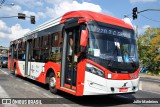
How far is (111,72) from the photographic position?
31.8 ft

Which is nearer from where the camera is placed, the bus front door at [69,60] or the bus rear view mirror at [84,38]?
the bus rear view mirror at [84,38]

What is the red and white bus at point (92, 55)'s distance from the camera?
9.59 metres

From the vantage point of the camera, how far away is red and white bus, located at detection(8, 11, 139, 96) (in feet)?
31.4

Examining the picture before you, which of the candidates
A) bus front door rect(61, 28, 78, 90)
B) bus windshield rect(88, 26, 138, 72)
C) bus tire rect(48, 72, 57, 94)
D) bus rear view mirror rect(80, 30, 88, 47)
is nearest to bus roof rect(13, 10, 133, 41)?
bus windshield rect(88, 26, 138, 72)

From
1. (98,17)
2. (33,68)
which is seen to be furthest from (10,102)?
(33,68)

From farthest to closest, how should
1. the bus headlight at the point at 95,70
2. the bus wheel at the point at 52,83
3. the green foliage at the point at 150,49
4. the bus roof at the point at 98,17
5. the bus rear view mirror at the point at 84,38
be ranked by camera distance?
the green foliage at the point at 150,49
the bus wheel at the point at 52,83
the bus roof at the point at 98,17
the bus headlight at the point at 95,70
the bus rear view mirror at the point at 84,38

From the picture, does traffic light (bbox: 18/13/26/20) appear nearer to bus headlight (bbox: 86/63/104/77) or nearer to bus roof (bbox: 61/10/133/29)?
bus roof (bbox: 61/10/133/29)

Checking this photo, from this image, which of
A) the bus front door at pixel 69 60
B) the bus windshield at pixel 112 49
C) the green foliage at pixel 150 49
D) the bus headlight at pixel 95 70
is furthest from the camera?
the green foliage at pixel 150 49

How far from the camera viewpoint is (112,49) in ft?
33.0

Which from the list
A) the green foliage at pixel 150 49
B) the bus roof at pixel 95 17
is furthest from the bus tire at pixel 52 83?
the green foliage at pixel 150 49

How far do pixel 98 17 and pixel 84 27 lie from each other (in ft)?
2.60

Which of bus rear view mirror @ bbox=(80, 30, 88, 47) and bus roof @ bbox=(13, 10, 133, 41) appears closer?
bus rear view mirror @ bbox=(80, 30, 88, 47)

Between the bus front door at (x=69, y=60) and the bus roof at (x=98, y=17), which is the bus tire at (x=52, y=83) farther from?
the bus roof at (x=98, y=17)

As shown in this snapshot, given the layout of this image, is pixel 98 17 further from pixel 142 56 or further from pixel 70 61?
pixel 142 56
